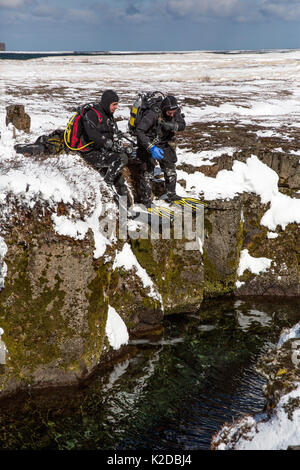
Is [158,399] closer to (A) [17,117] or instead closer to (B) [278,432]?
(B) [278,432]

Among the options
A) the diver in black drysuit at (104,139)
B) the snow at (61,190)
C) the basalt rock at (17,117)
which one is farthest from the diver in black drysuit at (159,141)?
the basalt rock at (17,117)

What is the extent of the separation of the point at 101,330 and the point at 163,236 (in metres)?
3.26

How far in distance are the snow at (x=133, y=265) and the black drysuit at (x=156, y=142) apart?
5.83ft

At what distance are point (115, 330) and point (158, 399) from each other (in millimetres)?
2057

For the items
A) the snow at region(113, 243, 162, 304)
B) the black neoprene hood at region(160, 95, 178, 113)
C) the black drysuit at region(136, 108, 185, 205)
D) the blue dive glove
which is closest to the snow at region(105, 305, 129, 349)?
the snow at region(113, 243, 162, 304)

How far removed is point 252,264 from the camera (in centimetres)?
1359

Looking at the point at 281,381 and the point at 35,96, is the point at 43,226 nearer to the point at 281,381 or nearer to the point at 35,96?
the point at 281,381

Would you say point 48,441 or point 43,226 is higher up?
point 43,226

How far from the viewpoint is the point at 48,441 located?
736 centimetres

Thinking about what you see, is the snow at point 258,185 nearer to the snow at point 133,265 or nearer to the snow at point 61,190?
the snow at point 133,265

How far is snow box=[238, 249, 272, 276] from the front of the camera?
13516 millimetres

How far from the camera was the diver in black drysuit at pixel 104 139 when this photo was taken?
425 inches

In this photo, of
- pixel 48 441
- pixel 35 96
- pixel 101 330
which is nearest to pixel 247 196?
pixel 101 330

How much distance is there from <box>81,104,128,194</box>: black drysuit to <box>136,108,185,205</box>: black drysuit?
74 centimetres
